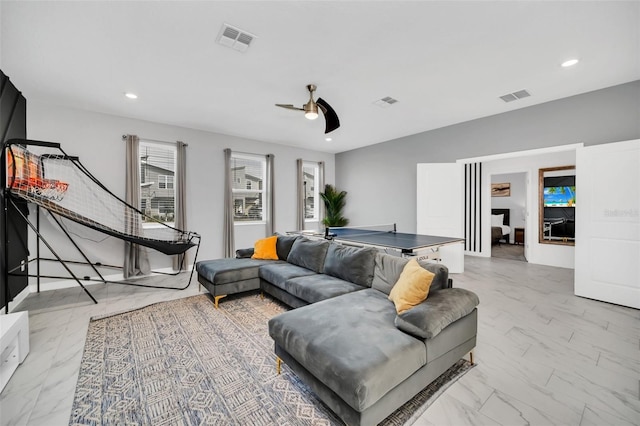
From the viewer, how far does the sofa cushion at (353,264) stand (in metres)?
2.79

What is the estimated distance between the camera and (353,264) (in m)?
2.88

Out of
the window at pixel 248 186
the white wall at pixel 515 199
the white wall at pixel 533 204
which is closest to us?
the white wall at pixel 533 204

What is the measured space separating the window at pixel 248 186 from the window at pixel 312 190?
57.2 inches

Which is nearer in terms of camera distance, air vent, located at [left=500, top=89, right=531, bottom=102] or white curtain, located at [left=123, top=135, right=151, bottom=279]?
air vent, located at [left=500, top=89, right=531, bottom=102]

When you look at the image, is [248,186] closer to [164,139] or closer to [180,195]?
[180,195]

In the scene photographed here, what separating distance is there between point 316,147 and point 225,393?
597 centimetres

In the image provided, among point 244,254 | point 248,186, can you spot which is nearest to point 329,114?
point 244,254

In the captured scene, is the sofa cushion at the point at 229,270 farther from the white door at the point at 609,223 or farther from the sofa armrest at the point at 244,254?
the white door at the point at 609,223

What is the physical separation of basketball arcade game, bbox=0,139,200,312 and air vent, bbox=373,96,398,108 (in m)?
3.63

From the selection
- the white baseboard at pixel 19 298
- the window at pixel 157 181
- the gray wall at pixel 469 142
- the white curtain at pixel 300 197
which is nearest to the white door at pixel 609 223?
the gray wall at pixel 469 142

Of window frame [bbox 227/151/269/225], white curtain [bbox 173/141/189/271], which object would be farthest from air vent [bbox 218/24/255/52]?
window frame [bbox 227/151/269/225]

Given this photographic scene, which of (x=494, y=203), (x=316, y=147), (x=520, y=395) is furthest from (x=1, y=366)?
(x=494, y=203)

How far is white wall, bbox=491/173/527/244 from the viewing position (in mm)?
8047

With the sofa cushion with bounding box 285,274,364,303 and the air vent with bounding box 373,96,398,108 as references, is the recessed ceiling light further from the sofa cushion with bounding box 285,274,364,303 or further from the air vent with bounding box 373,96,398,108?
the sofa cushion with bounding box 285,274,364,303
